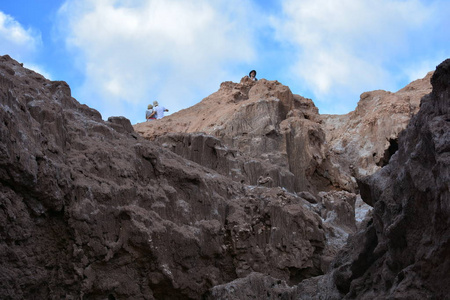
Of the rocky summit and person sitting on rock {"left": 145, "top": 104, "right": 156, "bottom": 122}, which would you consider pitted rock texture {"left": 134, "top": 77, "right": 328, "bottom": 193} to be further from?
the rocky summit

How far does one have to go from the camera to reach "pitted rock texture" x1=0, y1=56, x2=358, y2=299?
1209cm

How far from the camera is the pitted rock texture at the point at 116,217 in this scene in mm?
12086

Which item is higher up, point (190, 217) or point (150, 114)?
point (150, 114)

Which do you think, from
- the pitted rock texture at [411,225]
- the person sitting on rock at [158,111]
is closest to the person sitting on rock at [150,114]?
the person sitting on rock at [158,111]

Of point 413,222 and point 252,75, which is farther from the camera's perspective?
point 252,75

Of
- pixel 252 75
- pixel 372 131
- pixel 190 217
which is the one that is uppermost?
pixel 252 75

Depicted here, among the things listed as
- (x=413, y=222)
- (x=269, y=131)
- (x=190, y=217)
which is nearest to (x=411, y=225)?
(x=413, y=222)

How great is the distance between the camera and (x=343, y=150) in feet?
106

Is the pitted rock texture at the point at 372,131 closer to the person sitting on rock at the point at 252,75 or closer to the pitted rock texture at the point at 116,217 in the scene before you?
the person sitting on rock at the point at 252,75

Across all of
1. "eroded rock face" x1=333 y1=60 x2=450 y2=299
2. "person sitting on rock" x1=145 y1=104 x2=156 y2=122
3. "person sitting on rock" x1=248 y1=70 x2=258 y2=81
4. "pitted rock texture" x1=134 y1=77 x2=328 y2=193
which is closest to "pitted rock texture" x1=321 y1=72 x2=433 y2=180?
"pitted rock texture" x1=134 y1=77 x2=328 y2=193

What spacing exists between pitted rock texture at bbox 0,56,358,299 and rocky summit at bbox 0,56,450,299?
32 mm

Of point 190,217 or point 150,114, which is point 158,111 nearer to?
point 150,114

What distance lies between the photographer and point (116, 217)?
13.8 meters

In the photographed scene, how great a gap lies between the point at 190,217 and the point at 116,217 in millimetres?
2351
